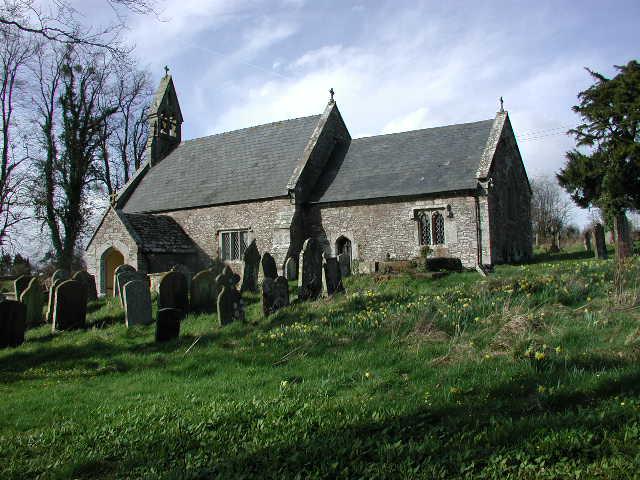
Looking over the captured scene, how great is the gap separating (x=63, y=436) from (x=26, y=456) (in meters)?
0.44

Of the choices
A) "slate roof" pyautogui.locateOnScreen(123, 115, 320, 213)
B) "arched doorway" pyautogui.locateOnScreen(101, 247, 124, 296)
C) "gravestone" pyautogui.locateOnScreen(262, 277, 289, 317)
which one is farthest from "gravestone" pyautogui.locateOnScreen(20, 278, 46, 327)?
"slate roof" pyautogui.locateOnScreen(123, 115, 320, 213)

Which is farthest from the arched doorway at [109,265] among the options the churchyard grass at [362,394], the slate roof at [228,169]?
the churchyard grass at [362,394]

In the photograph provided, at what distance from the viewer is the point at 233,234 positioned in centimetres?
2169

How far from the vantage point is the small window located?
70.5 feet

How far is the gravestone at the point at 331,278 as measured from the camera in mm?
11258

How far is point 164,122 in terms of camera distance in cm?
2861

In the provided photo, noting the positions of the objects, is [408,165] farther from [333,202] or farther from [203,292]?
[203,292]

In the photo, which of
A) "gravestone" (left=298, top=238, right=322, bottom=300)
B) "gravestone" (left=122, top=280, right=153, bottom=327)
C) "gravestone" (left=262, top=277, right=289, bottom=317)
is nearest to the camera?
"gravestone" (left=262, top=277, right=289, bottom=317)

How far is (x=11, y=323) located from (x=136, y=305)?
2230 mm

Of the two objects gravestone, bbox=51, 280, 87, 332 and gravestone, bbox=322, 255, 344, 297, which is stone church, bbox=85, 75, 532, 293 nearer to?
gravestone, bbox=322, 255, 344, 297

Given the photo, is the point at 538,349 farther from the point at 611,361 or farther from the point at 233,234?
the point at 233,234

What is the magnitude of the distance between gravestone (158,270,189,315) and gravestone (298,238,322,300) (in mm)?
2421

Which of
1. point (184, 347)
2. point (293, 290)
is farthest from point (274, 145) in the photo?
point (184, 347)

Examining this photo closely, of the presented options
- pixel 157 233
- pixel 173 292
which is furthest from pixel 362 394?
pixel 157 233
